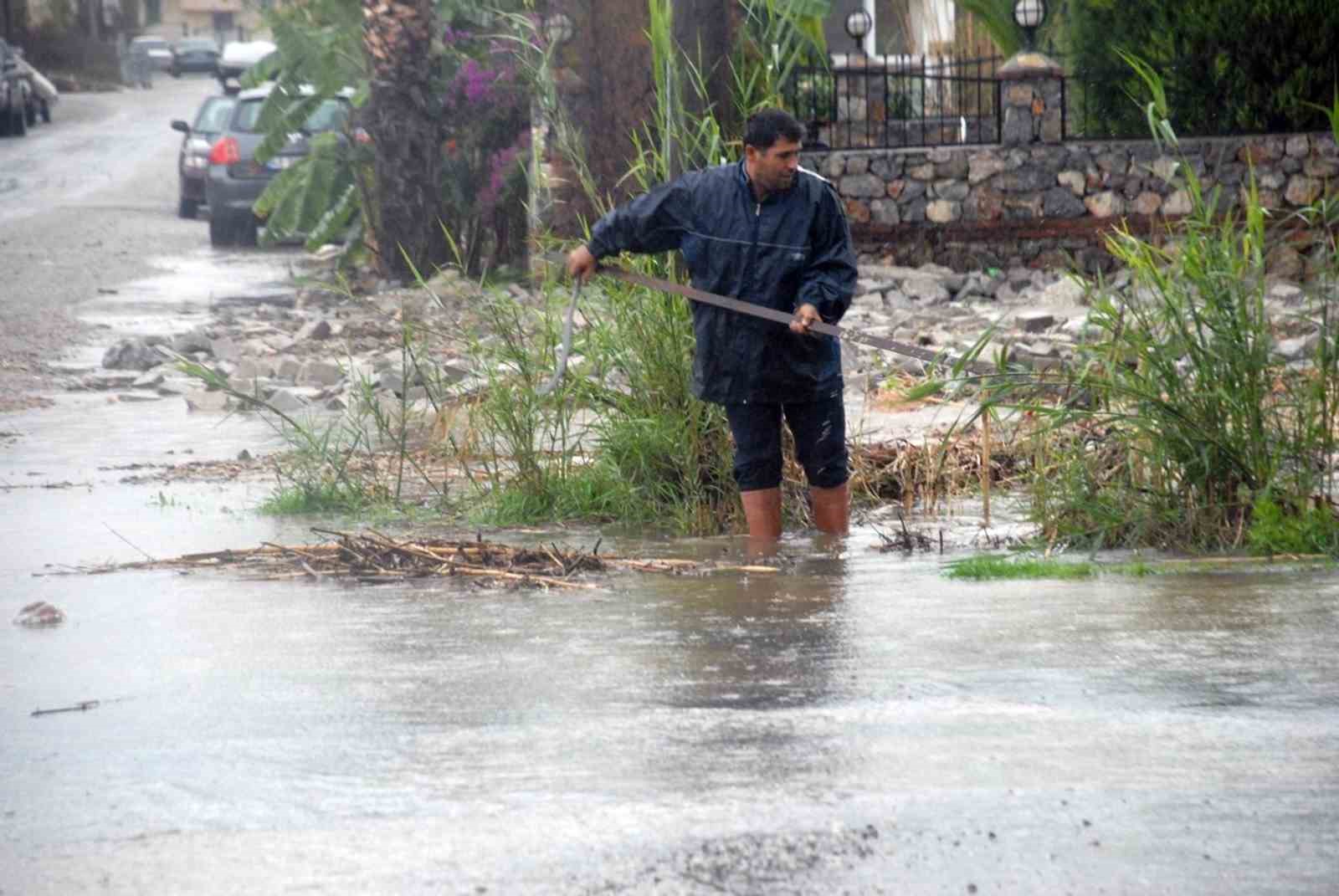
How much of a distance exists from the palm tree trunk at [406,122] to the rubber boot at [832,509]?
11504 millimetres

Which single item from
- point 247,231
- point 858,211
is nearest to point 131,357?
point 858,211

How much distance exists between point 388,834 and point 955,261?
13957 millimetres

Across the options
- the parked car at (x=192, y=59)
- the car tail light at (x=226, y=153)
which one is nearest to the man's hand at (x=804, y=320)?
the car tail light at (x=226, y=153)

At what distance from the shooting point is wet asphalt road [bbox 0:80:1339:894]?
3684mm

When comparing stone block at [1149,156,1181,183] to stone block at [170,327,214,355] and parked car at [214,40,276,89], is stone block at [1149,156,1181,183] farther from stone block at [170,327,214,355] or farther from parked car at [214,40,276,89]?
parked car at [214,40,276,89]

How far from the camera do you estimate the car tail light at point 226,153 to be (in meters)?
24.3

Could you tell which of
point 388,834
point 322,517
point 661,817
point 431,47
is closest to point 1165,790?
point 661,817

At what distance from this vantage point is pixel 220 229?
25.1m

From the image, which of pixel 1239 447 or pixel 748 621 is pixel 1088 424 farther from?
pixel 748 621

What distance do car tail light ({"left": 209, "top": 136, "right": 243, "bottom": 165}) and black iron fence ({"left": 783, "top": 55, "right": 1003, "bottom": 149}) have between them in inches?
319

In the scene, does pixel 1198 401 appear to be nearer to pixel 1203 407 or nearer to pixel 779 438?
pixel 1203 407

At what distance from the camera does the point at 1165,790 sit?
4012 millimetres

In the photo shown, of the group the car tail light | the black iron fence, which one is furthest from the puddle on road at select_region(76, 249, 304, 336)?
the black iron fence

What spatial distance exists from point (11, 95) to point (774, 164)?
36.4 m
